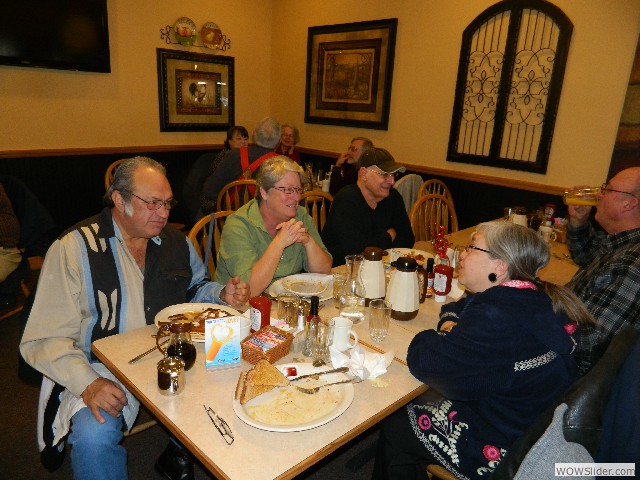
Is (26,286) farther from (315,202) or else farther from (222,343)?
(222,343)

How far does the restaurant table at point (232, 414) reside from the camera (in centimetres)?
98

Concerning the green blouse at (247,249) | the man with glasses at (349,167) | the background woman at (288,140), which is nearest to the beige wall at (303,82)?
the background woman at (288,140)

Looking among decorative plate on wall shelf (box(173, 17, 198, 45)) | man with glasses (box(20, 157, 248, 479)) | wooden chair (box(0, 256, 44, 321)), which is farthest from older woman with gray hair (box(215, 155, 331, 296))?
decorative plate on wall shelf (box(173, 17, 198, 45))

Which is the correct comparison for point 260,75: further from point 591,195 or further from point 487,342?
point 487,342

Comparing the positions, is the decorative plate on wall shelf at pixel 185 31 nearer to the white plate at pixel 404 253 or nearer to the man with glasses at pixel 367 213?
the man with glasses at pixel 367 213

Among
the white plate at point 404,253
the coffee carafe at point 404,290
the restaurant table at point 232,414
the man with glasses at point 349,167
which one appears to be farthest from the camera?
the man with glasses at point 349,167

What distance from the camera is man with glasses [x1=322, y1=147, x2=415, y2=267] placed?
261cm

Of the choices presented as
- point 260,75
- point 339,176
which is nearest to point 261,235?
point 339,176

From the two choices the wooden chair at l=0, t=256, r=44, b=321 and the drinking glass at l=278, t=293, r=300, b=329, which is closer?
the drinking glass at l=278, t=293, r=300, b=329

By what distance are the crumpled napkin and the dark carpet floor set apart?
90 centimetres

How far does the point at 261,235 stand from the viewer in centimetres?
210

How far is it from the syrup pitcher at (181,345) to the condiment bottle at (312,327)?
0.35m

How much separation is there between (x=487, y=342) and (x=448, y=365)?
0.12 meters

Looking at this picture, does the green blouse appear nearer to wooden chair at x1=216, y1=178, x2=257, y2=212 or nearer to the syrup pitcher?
the syrup pitcher
